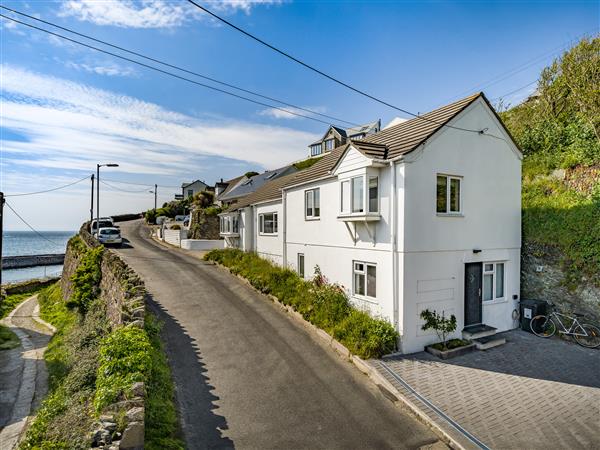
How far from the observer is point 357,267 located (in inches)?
522

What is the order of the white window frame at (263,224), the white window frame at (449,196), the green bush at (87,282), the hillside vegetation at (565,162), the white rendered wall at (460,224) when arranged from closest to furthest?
the white rendered wall at (460,224) < the white window frame at (449,196) < the hillside vegetation at (565,162) < the green bush at (87,282) < the white window frame at (263,224)

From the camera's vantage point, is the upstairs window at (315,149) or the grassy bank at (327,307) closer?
the grassy bank at (327,307)

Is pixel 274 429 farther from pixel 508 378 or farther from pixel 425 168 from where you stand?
pixel 425 168

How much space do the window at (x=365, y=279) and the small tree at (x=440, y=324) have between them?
1.89m

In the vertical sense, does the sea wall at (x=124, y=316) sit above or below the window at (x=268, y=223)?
below

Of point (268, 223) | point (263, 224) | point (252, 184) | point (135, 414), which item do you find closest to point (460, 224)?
point (135, 414)

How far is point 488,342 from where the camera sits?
464 inches

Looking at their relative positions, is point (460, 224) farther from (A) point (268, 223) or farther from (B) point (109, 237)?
(B) point (109, 237)

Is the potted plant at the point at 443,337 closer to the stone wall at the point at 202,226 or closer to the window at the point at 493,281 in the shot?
the window at the point at 493,281

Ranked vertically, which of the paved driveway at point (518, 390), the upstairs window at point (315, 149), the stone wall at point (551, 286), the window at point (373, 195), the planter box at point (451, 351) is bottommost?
the paved driveway at point (518, 390)

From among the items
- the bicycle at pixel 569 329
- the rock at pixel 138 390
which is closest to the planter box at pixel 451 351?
the bicycle at pixel 569 329

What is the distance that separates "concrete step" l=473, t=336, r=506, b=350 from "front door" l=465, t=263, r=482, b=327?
26.5 inches

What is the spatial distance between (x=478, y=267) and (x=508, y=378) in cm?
438

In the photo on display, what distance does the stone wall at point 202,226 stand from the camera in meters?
34.5
